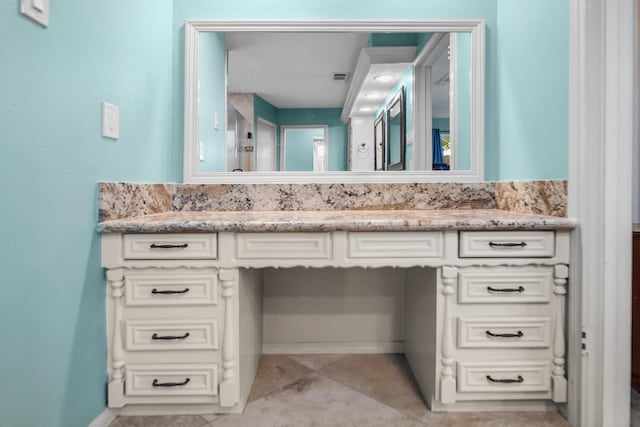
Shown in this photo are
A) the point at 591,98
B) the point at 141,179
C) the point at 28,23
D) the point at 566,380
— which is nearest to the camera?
the point at 28,23

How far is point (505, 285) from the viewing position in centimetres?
138

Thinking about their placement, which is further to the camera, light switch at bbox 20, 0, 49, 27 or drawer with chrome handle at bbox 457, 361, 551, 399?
drawer with chrome handle at bbox 457, 361, 551, 399

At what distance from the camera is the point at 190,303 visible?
4.47ft

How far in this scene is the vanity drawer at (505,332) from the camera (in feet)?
4.52

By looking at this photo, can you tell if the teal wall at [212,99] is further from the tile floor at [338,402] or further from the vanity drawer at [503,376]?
the vanity drawer at [503,376]

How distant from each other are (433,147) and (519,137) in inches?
15.7

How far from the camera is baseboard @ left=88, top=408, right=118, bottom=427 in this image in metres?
1.30

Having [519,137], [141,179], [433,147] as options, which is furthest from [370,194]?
[141,179]

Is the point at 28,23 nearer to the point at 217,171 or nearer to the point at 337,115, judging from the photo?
the point at 217,171

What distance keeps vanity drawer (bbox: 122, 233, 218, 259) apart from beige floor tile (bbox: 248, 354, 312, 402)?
0.69m

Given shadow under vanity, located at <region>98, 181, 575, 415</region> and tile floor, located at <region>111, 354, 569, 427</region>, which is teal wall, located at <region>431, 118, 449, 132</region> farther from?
tile floor, located at <region>111, 354, 569, 427</region>

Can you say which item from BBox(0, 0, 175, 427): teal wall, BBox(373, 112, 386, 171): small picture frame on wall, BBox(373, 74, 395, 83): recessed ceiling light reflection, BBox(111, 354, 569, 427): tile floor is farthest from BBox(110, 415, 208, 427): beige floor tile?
Result: BBox(373, 74, 395, 83): recessed ceiling light reflection

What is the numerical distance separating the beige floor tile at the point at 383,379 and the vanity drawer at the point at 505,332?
35 centimetres

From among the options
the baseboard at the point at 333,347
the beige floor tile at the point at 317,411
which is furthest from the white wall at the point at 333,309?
the beige floor tile at the point at 317,411
